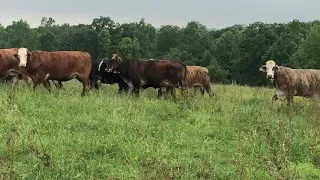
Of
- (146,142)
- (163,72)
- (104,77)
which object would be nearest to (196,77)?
(104,77)

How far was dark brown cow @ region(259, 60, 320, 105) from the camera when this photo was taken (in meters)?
15.0

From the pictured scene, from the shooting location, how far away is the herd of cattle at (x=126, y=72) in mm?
13430

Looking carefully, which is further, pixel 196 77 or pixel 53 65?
pixel 196 77

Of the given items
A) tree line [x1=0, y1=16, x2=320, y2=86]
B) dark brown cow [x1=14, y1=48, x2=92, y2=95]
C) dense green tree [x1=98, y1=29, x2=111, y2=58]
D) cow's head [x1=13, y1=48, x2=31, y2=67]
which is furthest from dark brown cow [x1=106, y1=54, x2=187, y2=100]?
dense green tree [x1=98, y1=29, x2=111, y2=58]

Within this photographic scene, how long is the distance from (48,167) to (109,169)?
857mm

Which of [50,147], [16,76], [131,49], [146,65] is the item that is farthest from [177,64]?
[131,49]

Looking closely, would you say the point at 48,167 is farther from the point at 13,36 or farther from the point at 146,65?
the point at 13,36

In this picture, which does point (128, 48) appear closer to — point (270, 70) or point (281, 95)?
point (270, 70)

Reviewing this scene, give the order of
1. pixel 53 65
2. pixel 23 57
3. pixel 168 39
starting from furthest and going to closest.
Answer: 1. pixel 168 39
2. pixel 53 65
3. pixel 23 57

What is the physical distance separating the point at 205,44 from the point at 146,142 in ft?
286

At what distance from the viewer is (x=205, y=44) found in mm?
93062

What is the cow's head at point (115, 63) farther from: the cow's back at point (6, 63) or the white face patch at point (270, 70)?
the white face patch at point (270, 70)

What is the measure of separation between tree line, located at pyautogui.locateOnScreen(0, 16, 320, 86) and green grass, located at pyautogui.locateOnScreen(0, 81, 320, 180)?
54.3 metres

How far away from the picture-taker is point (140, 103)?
11344 millimetres
